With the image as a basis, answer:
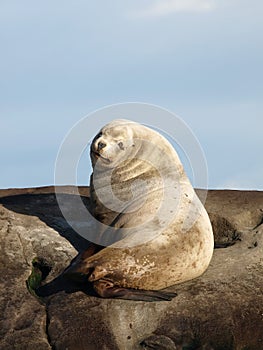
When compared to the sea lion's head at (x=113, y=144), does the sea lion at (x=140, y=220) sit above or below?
below

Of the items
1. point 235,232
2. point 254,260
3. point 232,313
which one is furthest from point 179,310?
point 235,232

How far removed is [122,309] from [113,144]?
190 cm

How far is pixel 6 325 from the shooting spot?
10438 millimetres

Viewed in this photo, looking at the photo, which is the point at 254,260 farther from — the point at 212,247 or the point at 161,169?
the point at 161,169

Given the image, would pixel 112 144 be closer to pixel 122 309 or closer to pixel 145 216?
pixel 145 216

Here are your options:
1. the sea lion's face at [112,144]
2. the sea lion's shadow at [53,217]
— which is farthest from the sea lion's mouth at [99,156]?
the sea lion's shadow at [53,217]

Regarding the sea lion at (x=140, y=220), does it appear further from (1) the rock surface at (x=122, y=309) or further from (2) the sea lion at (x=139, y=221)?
(1) the rock surface at (x=122, y=309)

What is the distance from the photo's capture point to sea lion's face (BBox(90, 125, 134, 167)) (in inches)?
445

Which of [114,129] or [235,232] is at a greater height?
[114,129]

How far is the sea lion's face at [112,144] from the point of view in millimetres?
11305

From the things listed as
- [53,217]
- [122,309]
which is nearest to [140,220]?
[122,309]

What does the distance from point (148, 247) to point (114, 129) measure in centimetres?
146

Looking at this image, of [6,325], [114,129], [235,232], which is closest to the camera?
[6,325]

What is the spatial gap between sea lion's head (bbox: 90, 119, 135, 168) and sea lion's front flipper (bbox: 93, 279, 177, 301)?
1.52 m
